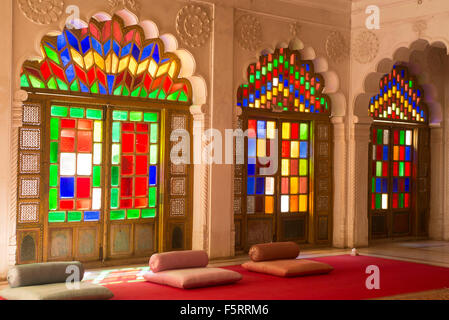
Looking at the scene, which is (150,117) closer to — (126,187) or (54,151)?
(126,187)

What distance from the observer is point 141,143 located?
949 centimetres

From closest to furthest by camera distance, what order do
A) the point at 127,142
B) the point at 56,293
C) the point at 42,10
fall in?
the point at 56,293
the point at 42,10
the point at 127,142

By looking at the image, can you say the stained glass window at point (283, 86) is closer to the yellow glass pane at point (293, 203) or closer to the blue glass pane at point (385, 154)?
the yellow glass pane at point (293, 203)

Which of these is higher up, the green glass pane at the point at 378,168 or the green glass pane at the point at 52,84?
the green glass pane at the point at 52,84

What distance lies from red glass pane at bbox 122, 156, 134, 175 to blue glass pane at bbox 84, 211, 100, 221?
69cm

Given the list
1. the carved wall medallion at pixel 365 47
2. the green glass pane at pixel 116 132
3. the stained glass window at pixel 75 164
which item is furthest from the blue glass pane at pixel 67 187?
the carved wall medallion at pixel 365 47

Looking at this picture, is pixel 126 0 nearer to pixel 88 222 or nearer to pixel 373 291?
pixel 88 222

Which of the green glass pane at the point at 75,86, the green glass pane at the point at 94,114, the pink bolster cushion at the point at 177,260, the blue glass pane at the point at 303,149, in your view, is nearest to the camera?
the pink bolster cushion at the point at 177,260

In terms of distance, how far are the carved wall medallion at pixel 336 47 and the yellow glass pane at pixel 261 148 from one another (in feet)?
6.37

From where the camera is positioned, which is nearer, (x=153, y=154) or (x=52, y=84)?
(x=52, y=84)

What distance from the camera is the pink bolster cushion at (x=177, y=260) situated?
311 inches

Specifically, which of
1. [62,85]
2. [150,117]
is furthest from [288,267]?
[62,85]

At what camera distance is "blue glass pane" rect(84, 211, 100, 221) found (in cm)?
901

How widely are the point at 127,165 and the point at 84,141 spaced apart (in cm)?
74
